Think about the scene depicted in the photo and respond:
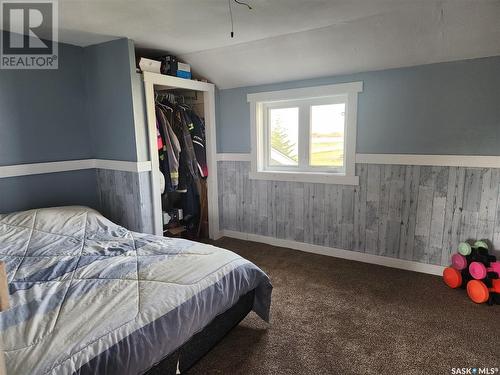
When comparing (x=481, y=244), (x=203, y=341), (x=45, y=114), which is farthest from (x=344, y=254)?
(x=45, y=114)

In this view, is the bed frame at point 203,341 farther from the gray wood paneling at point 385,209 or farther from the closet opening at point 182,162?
the closet opening at point 182,162

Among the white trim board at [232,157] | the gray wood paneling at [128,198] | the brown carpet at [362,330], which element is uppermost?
the white trim board at [232,157]

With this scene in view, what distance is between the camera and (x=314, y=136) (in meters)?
3.31

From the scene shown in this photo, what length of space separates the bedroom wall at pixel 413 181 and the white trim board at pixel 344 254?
0.05 m

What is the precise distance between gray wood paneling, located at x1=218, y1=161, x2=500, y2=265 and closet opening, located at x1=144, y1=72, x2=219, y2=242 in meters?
0.35

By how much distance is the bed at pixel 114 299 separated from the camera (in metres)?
1.17

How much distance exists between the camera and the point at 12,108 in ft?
8.38

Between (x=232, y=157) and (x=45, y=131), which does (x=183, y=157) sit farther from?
(x=45, y=131)

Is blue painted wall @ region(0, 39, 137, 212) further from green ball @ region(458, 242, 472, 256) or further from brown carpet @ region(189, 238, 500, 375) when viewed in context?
green ball @ region(458, 242, 472, 256)

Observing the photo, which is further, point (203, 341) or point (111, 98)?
point (111, 98)

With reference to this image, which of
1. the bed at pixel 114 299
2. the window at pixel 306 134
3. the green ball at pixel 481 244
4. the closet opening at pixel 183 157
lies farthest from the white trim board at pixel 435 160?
the closet opening at pixel 183 157

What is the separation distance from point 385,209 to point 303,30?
179 cm

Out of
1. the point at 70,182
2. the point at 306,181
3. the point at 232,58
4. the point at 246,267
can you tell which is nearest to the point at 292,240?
the point at 306,181

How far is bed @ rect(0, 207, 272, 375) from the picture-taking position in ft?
3.85
